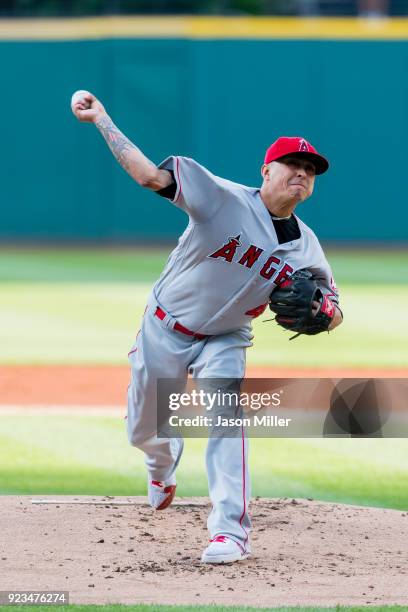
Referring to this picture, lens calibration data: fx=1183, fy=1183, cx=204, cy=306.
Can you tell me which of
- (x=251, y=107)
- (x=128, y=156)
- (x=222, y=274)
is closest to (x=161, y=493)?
(x=222, y=274)

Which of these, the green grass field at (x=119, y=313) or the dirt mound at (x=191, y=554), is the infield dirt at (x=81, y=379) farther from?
the dirt mound at (x=191, y=554)

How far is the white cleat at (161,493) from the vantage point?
543 centimetres

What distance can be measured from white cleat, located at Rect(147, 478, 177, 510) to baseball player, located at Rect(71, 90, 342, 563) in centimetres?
56

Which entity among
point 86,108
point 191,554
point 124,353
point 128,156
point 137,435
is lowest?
point 124,353

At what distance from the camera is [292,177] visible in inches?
184

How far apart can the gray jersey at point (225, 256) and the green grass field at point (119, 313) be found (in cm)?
541

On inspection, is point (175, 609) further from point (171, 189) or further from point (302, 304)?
point (171, 189)

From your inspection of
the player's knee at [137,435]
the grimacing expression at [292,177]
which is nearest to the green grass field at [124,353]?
the player's knee at [137,435]

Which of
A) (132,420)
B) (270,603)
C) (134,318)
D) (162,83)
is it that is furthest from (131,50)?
(270,603)

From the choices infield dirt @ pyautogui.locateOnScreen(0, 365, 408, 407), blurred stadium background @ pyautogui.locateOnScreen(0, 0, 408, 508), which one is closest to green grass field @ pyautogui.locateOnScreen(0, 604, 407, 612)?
infield dirt @ pyautogui.locateOnScreen(0, 365, 408, 407)

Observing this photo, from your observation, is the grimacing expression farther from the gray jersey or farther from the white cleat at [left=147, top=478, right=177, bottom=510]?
the white cleat at [left=147, top=478, right=177, bottom=510]

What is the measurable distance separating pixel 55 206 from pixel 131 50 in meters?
3.21

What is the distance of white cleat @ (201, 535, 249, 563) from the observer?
4.47 m

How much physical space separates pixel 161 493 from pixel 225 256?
52.7 inches
